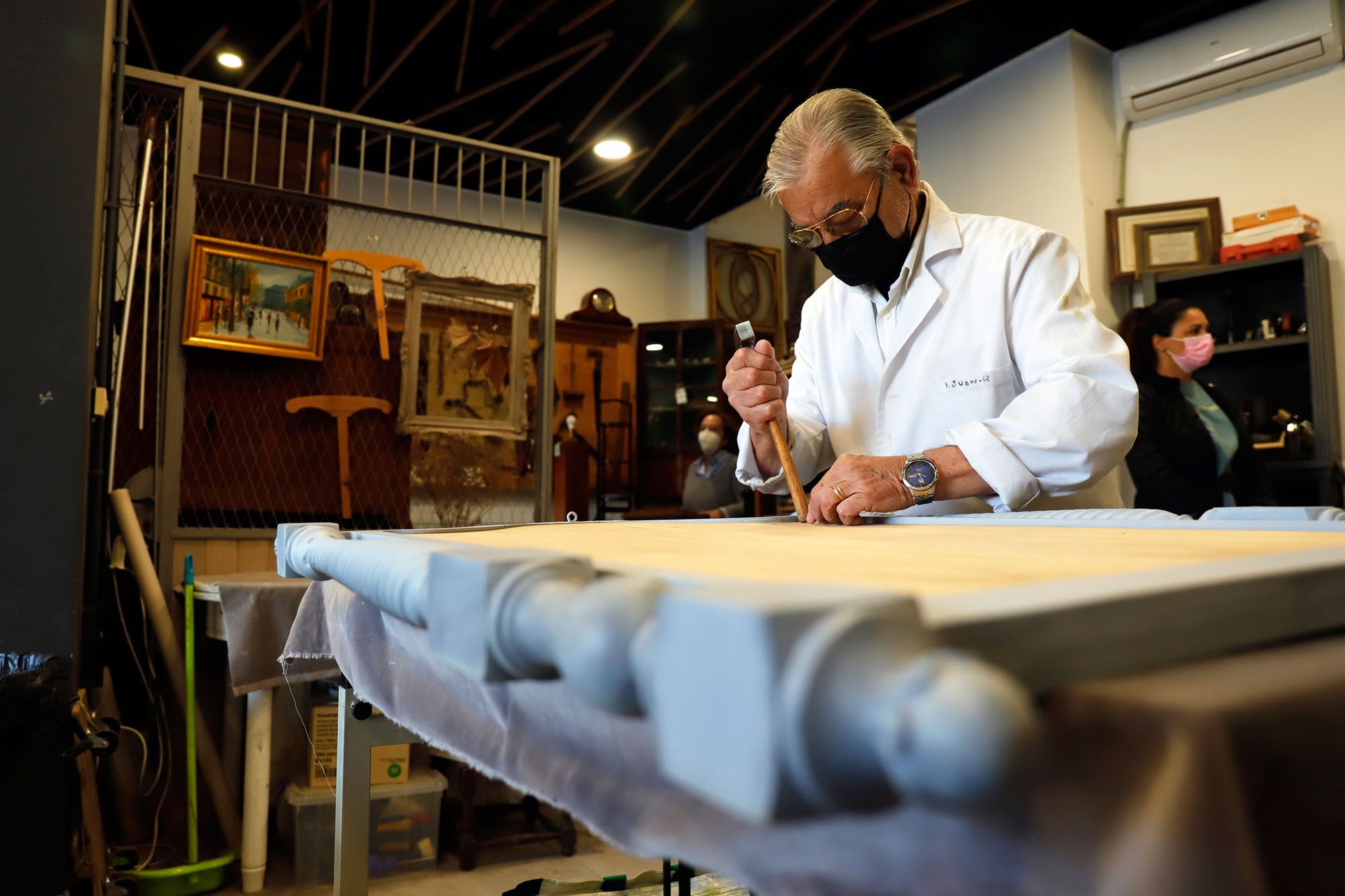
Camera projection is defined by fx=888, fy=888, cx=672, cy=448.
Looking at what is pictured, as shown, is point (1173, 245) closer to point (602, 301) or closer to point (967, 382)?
point (967, 382)

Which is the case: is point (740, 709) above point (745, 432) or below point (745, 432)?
below

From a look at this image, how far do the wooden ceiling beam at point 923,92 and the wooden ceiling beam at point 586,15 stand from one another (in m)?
1.52

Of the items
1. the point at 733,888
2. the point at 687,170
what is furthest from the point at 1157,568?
the point at 687,170

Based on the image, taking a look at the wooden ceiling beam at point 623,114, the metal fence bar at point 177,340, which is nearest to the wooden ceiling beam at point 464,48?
the wooden ceiling beam at point 623,114

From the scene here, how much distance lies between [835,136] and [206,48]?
4.34 m

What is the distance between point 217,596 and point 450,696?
225 centimetres

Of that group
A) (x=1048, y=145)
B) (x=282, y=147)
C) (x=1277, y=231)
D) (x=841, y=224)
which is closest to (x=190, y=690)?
(x=282, y=147)

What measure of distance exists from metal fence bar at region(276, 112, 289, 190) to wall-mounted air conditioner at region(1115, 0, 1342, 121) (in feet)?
12.5

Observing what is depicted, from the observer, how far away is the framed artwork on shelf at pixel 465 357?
3.45 m

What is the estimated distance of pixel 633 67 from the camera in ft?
15.8

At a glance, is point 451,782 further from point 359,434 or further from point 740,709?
point 740,709

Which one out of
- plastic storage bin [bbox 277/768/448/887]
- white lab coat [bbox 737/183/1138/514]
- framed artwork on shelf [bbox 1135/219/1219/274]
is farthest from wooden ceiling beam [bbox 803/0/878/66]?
plastic storage bin [bbox 277/768/448/887]

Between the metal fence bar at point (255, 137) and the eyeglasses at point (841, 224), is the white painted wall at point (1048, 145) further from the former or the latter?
the metal fence bar at point (255, 137)

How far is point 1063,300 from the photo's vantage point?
1.49 metres
